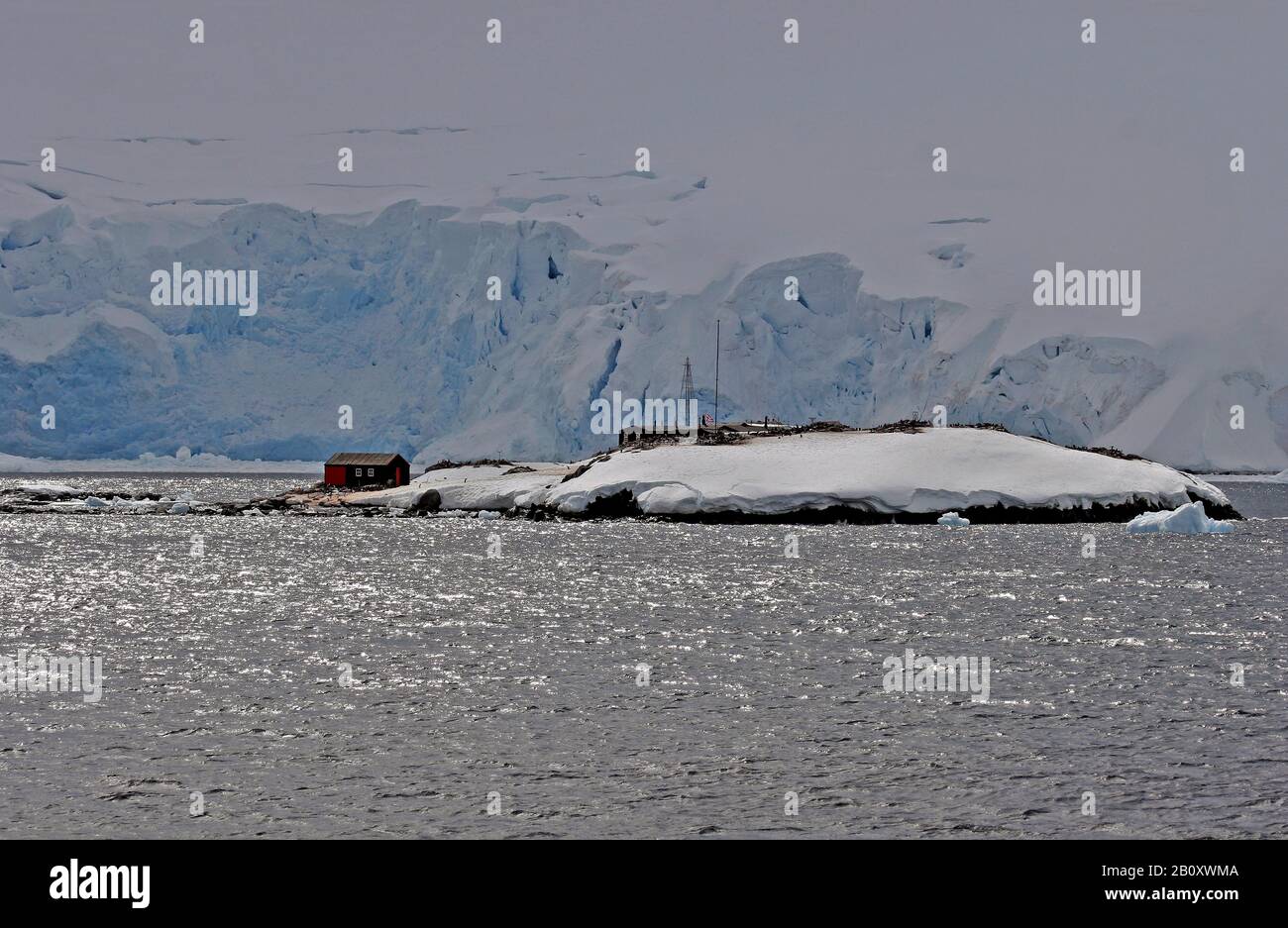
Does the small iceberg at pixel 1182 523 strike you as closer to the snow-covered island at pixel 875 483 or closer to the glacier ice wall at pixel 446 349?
the snow-covered island at pixel 875 483

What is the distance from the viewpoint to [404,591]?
38094 millimetres

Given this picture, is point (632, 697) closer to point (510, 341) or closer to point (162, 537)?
point (162, 537)

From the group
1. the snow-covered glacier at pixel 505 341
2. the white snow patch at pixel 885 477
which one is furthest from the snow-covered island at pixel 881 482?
the snow-covered glacier at pixel 505 341

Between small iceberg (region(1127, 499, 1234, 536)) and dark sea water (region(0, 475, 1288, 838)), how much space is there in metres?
23.1

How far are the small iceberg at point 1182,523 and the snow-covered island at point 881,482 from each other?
163 inches

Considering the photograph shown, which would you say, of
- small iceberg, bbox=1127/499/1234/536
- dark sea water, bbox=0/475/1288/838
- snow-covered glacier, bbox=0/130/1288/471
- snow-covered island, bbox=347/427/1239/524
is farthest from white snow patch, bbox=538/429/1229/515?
snow-covered glacier, bbox=0/130/1288/471

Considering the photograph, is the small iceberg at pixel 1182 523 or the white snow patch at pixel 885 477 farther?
the white snow patch at pixel 885 477

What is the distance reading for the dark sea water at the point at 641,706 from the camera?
45.0 feet

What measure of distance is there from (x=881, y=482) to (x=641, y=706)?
170 ft

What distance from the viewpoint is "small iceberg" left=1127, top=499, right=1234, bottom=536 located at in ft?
216

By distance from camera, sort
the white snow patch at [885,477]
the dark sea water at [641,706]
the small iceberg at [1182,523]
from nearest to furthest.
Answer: the dark sea water at [641,706]
the small iceberg at [1182,523]
the white snow patch at [885,477]

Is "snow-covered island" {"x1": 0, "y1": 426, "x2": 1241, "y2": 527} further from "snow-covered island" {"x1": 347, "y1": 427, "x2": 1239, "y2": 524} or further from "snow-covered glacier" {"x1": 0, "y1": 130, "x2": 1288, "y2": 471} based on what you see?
"snow-covered glacier" {"x1": 0, "y1": 130, "x2": 1288, "y2": 471}
